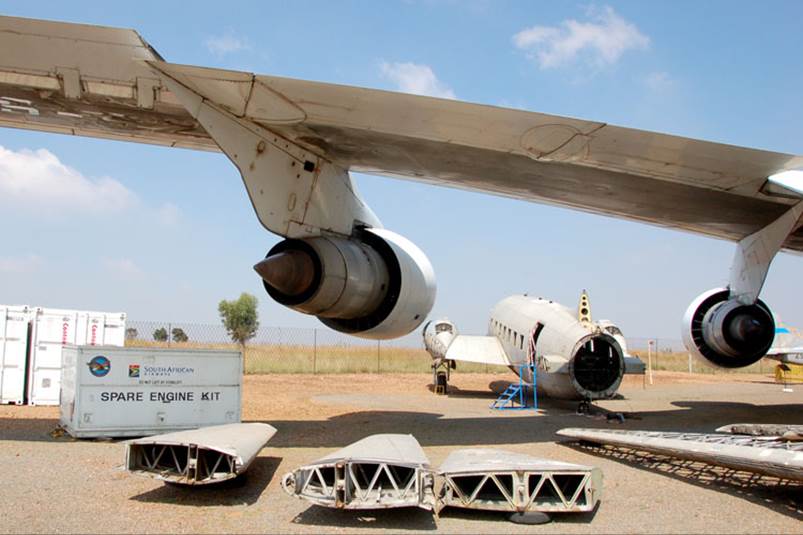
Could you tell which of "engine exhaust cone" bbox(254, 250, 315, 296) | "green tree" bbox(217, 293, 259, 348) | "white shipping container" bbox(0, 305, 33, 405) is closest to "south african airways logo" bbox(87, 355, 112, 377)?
"engine exhaust cone" bbox(254, 250, 315, 296)

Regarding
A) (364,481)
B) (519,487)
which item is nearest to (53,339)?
(364,481)

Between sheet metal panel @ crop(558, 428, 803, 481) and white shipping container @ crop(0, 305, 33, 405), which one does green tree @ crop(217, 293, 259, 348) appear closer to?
white shipping container @ crop(0, 305, 33, 405)

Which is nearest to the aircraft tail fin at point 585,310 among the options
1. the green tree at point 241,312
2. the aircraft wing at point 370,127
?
the aircraft wing at point 370,127

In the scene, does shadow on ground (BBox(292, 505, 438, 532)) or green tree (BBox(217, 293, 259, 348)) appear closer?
shadow on ground (BBox(292, 505, 438, 532))

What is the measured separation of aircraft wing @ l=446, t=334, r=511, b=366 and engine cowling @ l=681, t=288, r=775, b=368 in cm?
664

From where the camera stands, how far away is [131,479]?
6.86m

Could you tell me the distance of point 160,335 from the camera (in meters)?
27.3

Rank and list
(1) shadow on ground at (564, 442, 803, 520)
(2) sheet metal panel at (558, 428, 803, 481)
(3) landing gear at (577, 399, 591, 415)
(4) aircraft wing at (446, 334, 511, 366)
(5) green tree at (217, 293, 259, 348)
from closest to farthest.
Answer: (2) sheet metal panel at (558, 428, 803, 481), (1) shadow on ground at (564, 442, 803, 520), (3) landing gear at (577, 399, 591, 415), (4) aircraft wing at (446, 334, 511, 366), (5) green tree at (217, 293, 259, 348)

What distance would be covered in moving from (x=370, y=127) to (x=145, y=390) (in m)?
5.37

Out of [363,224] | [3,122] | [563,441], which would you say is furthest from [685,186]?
[3,122]

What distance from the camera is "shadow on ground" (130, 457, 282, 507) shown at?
601cm

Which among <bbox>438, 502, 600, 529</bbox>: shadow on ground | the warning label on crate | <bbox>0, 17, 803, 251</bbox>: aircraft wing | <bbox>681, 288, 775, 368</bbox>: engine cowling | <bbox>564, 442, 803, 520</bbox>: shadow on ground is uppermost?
<bbox>0, 17, 803, 251</bbox>: aircraft wing

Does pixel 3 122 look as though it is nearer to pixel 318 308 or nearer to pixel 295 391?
pixel 318 308

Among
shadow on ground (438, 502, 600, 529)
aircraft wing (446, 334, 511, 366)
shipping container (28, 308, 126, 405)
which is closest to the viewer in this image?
shadow on ground (438, 502, 600, 529)
